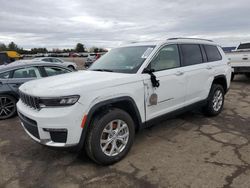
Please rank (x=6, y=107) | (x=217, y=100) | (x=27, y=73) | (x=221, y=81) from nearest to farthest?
(x=217, y=100) < (x=221, y=81) < (x=6, y=107) < (x=27, y=73)

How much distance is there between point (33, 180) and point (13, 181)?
26cm

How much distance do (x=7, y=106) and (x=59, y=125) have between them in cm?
377

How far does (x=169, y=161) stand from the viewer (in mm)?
3406

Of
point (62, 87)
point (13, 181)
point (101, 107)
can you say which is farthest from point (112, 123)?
point (13, 181)

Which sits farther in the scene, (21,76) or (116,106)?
(21,76)

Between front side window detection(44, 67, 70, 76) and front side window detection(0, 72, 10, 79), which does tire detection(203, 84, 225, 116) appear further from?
front side window detection(0, 72, 10, 79)

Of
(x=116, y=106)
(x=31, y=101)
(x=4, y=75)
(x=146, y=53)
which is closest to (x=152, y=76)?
(x=146, y=53)

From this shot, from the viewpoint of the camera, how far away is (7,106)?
588 centimetres

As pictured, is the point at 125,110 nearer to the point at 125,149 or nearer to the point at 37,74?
the point at 125,149

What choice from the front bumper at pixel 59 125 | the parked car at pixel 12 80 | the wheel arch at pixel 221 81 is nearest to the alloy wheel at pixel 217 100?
the wheel arch at pixel 221 81

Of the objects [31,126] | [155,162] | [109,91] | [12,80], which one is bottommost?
[155,162]

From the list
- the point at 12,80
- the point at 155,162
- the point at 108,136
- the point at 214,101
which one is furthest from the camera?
the point at 12,80

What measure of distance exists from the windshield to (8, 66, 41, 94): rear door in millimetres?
2703

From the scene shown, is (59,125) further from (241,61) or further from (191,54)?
(241,61)
